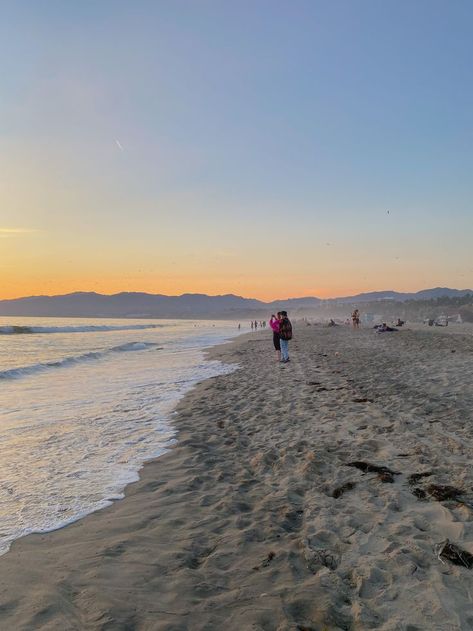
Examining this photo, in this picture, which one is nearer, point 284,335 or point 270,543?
point 270,543

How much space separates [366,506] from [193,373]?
12.8 m

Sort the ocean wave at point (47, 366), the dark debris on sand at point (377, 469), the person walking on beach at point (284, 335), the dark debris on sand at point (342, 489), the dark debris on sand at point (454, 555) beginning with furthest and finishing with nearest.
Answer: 1. the person walking on beach at point (284, 335)
2. the ocean wave at point (47, 366)
3. the dark debris on sand at point (377, 469)
4. the dark debris on sand at point (342, 489)
5. the dark debris on sand at point (454, 555)

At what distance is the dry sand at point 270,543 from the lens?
2.90 m

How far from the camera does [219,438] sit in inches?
293

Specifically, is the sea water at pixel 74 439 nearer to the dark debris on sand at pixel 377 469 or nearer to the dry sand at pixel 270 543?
the dry sand at pixel 270 543

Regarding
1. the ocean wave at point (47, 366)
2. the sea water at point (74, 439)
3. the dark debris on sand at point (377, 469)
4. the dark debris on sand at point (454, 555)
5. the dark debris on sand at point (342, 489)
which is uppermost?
the dark debris on sand at point (454, 555)

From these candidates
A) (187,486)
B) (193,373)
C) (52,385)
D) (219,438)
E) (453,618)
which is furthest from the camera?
(193,373)

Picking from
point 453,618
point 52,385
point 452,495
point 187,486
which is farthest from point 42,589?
point 52,385

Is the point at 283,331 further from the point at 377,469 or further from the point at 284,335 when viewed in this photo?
the point at 377,469

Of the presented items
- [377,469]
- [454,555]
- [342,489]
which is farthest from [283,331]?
[454,555]

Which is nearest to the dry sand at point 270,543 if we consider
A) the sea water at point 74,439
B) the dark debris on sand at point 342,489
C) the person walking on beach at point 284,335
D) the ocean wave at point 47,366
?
the dark debris on sand at point 342,489

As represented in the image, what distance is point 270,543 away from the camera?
383cm

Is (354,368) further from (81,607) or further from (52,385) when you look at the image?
(81,607)

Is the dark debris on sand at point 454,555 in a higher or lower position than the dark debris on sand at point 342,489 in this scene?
higher
